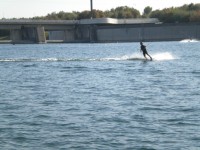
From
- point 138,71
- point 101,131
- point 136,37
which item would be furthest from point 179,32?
point 101,131

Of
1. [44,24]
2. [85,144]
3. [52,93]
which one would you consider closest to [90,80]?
[52,93]

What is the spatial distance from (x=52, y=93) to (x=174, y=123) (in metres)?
13.4

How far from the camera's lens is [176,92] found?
1315 inches

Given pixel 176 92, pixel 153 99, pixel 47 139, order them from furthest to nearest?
pixel 176 92 < pixel 153 99 < pixel 47 139

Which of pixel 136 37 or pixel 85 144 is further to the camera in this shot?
pixel 136 37

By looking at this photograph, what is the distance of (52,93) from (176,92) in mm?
7222

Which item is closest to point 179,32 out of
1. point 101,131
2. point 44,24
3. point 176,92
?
point 44,24

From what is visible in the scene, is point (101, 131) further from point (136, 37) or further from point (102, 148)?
point (136, 37)

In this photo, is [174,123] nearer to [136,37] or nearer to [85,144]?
[85,144]

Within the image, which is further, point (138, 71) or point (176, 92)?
point (138, 71)

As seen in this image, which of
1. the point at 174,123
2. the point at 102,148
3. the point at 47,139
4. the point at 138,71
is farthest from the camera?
the point at 138,71

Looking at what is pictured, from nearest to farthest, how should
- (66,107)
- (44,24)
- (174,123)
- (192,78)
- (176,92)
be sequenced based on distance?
(174,123) → (66,107) → (176,92) → (192,78) → (44,24)

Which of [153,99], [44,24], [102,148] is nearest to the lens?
[102,148]

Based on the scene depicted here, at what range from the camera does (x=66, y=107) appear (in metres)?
27.3
